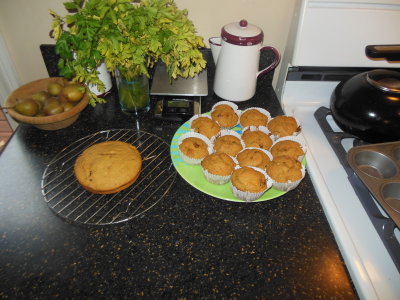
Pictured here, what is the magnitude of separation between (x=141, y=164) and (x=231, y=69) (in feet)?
1.73

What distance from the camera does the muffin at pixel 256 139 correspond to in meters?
1.02

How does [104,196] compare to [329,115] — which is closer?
[104,196]

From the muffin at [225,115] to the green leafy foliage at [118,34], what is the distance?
0.25m

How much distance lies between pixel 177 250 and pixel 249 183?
0.93ft

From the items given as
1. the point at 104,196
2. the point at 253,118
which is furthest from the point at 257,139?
the point at 104,196

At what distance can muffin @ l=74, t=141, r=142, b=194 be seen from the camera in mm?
871

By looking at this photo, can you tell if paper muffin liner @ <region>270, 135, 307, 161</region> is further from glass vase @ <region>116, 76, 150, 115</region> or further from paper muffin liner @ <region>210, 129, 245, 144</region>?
glass vase @ <region>116, 76, 150, 115</region>

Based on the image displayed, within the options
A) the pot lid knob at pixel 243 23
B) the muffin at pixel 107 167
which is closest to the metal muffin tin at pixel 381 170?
the pot lid knob at pixel 243 23

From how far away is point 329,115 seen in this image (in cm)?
121

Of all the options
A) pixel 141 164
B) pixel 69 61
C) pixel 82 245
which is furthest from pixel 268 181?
pixel 69 61

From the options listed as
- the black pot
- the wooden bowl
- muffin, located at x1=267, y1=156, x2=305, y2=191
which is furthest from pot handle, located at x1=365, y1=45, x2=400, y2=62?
the wooden bowl

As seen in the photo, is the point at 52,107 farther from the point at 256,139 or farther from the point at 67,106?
the point at 256,139

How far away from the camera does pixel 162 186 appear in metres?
0.93

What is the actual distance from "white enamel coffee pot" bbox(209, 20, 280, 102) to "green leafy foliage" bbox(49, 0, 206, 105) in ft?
0.69
